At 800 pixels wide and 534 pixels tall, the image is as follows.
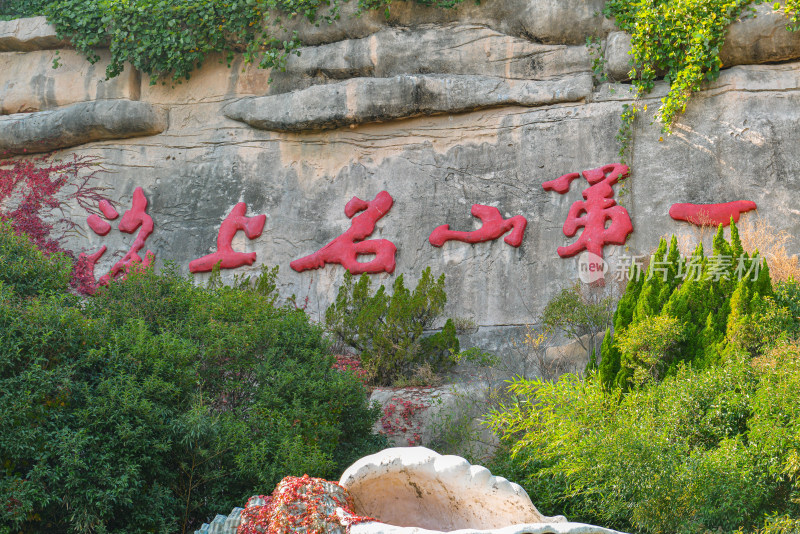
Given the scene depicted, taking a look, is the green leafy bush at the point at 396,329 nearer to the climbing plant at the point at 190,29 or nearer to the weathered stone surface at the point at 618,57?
the weathered stone surface at the point at 618,57

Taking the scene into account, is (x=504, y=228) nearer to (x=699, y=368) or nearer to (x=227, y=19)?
(x=699, y=368)

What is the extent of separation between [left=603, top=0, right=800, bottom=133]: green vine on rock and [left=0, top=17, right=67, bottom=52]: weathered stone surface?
7892mm

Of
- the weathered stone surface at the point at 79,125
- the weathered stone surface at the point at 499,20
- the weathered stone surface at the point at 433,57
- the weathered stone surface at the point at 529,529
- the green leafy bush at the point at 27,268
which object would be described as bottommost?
the weathered stone surface at the point at 529,529

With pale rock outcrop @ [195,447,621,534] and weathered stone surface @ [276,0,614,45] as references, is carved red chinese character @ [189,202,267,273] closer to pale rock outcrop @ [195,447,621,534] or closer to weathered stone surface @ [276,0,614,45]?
weathered stone surface @ [276,0,614,45]

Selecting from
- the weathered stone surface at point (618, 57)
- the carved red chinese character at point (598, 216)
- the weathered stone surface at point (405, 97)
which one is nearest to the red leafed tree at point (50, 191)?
the weathered stone surface at point (405, 97)

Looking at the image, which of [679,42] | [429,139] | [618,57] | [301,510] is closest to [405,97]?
[429,139]

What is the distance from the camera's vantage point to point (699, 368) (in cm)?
593

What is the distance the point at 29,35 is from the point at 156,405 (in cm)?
819

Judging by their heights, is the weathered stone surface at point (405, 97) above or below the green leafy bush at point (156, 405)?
above

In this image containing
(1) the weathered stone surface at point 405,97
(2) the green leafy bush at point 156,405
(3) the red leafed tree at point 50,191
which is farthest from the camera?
(3) the red leafed tree at point 50,191

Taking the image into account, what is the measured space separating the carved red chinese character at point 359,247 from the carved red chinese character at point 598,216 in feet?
6.51

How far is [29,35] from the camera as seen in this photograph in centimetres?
1108

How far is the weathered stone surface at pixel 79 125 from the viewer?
10375 mm

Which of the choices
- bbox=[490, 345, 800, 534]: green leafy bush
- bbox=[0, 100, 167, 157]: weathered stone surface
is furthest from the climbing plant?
bbox=[490, 345, 800, 534]: green leafy bush
